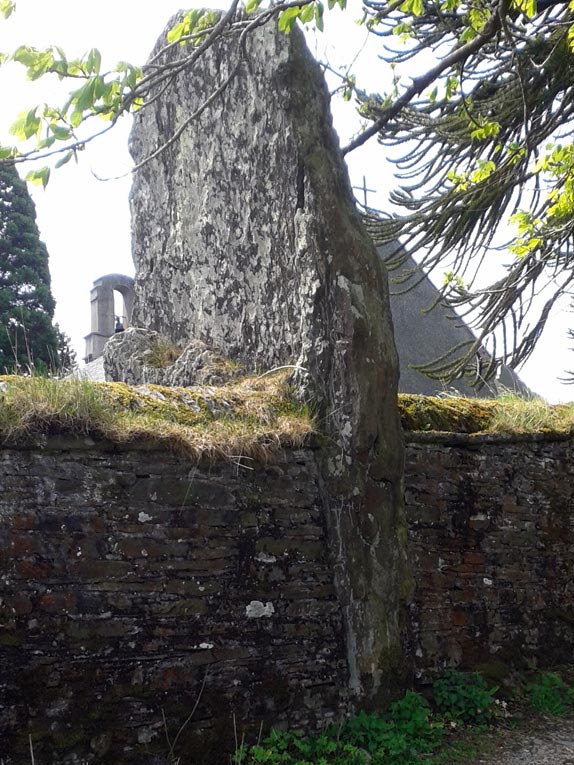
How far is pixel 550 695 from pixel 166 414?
3.65 metres

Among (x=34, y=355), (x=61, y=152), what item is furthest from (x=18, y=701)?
(x=34, y=355)

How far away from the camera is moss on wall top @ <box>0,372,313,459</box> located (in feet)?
14.9

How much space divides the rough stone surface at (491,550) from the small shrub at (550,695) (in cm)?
23

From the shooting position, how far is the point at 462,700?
584 cm

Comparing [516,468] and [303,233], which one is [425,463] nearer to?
[516,468]

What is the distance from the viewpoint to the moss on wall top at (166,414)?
14.9 feet

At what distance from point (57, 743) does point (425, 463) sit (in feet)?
10.8

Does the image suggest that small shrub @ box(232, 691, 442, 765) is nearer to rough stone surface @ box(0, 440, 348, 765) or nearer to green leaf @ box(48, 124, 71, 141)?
rough stone surface @ box(0, 440, 348, 765)

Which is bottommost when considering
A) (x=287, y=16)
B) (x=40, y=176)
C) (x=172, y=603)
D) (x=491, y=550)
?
(x=491, y=550)

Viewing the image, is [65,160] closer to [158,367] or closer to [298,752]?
[158,367]

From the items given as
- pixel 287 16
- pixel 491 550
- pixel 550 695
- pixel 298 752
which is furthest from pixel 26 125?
pixel 550 695

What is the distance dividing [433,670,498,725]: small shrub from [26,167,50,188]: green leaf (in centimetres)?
416

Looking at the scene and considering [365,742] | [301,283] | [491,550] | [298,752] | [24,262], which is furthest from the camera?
[24,262]

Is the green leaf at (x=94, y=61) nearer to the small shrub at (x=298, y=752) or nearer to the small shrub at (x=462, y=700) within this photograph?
the small shrub at (x=298, y=752)
